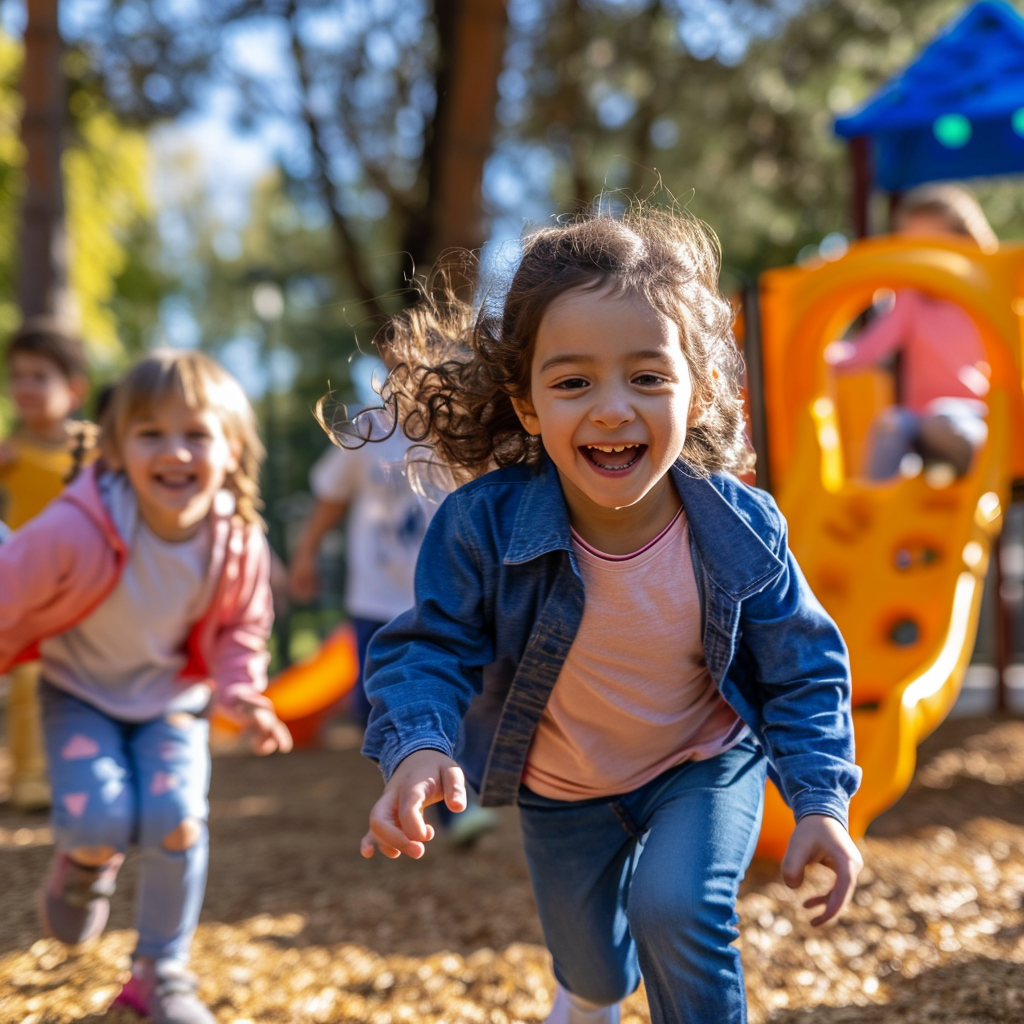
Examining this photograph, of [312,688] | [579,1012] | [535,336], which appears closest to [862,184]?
[312,688]

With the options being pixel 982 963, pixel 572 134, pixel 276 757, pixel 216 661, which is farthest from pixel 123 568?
pixel 572 134

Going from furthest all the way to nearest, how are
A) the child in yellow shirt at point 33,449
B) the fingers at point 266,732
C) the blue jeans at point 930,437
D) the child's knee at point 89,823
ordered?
the blue jeans at point 930,437, the child in yellow shirt at point 33,449, the fingers at point 266,732, the child's knee at point 89,823

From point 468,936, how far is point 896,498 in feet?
8.24

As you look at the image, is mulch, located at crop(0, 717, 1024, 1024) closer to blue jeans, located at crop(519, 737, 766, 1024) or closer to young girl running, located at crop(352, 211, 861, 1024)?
blue jeans, located at crop(519, 737, 766, 1024)

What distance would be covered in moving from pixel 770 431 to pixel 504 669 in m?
3.48

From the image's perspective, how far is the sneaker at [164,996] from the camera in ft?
8.61

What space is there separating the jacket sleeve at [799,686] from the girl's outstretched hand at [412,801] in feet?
1.89

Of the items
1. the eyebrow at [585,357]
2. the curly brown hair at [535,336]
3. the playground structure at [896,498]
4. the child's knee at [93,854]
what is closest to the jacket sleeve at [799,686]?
the curly brown hair at [535,336]

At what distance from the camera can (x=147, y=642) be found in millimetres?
2816

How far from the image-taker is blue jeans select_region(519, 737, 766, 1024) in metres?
1.82

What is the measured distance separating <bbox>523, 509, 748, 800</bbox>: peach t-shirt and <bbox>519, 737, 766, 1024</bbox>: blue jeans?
49 millimetres

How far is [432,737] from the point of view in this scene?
1.78m

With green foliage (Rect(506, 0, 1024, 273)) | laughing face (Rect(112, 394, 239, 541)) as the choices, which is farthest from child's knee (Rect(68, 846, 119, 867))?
green foliage (Rect(506, 0, 1024, 273))

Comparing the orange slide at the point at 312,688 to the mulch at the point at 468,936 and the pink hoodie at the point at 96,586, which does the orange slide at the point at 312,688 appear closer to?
the mulch at the point at 468,936
